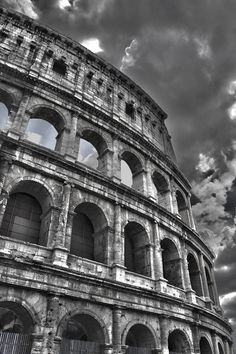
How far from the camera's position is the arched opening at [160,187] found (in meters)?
18.3

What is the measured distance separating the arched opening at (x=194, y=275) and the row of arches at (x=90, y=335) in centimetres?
262

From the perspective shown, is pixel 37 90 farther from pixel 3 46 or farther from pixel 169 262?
pixel 169 262

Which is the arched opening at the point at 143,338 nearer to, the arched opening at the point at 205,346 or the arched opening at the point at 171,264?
the arched opening at the point at 171,264

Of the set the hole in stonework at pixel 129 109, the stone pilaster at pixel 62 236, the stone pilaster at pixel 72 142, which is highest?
the hole in stonework at pixel 129 109

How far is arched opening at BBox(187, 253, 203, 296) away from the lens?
16.6 metres

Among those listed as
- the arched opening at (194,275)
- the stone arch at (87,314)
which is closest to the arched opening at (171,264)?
the arched opening at (194,275)

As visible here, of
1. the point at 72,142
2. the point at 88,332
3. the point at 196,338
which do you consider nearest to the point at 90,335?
the point at 88,332

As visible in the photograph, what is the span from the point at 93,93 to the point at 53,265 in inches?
439

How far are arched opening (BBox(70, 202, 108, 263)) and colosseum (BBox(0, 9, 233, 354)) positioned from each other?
5 centimetres

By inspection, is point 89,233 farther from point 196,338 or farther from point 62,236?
point 196,338

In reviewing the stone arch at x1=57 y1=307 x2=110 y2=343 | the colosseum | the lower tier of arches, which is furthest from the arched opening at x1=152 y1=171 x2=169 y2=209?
the stone arch at x1=57 y1=307 x2=110 y2=343

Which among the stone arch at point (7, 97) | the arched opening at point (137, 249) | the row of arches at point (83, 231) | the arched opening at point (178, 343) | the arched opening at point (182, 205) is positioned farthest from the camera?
the arched opening at point (182, 205)

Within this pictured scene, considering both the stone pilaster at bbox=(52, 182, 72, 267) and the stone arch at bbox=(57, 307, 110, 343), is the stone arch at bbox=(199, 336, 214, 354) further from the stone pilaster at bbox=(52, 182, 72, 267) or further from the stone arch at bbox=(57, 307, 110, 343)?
the stone pilaster at bbox=(52, 182, 72, 267)

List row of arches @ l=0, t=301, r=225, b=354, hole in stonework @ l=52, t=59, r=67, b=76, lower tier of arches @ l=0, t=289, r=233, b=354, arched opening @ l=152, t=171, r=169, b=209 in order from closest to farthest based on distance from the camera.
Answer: lower tier of arches @ l=0, t=289, r=233, b=354, row of arches @ l=0, t=301, r=225, b=354, hole in stonework @ l=52, t=59, r=67, b=76, arched opening @ l=152, t=171, r=169, b=209
